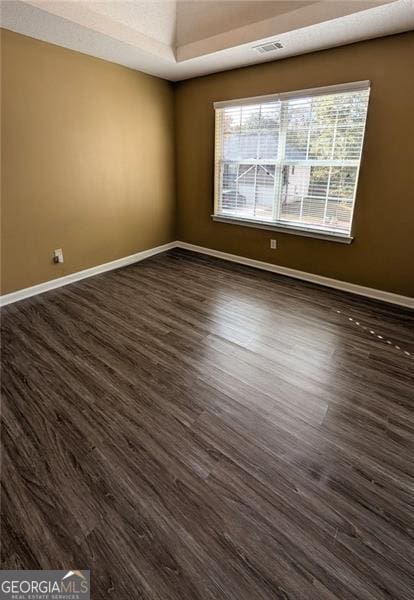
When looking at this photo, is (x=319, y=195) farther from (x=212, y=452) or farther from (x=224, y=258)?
(x=212, y=452)

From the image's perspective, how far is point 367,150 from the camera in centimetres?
316

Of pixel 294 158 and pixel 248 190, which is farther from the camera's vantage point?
pixel 248 190

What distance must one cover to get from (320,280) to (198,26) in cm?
300

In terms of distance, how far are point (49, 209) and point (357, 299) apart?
3466mm

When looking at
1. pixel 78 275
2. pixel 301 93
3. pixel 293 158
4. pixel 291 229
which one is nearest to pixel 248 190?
pixel 293 158

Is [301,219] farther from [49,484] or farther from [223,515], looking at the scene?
[49,484]

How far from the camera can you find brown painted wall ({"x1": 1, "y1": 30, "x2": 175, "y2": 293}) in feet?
9.96

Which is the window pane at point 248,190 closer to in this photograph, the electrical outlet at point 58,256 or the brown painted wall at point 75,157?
the brown painted wall at point 75,157

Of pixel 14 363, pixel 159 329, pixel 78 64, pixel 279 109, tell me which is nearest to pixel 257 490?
pixel 159 329

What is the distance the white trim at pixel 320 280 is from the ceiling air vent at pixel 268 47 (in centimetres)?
226

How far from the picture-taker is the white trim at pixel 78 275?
3367 millimetres

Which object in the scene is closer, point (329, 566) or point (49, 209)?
point (329, 566)

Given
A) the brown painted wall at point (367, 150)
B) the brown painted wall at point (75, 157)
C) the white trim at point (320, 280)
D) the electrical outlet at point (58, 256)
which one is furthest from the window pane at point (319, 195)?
the electrical outlet at point (58, 256)

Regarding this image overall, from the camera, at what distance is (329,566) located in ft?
3.92
